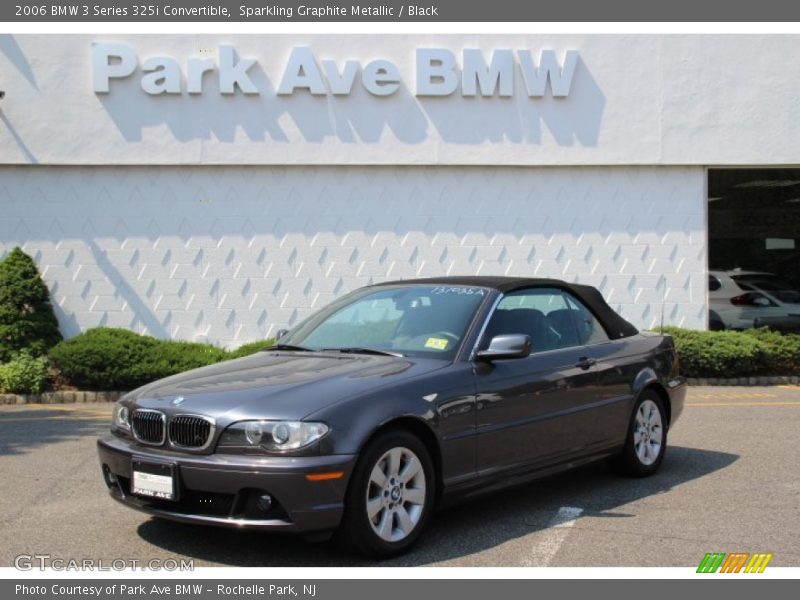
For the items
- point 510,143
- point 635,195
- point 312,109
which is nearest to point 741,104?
point 635,195

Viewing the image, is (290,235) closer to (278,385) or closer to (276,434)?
(278,385)

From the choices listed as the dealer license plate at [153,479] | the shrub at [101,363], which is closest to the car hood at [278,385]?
the dealer license plate at [153,479]

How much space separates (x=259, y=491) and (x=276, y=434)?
0.31 meters

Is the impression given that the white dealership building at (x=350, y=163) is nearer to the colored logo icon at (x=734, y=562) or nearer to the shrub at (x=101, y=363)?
the shrub at (x=101, y=363)

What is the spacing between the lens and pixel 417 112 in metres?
14.0

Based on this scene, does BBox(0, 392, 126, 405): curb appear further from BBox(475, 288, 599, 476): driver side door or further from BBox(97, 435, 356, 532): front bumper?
BBox(97, 435, 356, 532): front bumper

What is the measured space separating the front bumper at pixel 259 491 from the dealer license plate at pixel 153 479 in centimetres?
5

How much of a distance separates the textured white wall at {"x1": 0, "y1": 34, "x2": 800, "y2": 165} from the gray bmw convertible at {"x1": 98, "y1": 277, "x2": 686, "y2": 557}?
721 cm

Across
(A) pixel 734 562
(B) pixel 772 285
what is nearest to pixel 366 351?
(A) pixel 734 562

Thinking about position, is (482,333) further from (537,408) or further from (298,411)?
(298,411)

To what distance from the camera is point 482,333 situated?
6.05 metres

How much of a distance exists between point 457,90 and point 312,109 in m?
2.20

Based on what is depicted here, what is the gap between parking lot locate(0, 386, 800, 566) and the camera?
17.4ft

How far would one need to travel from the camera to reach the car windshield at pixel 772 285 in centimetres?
1612
